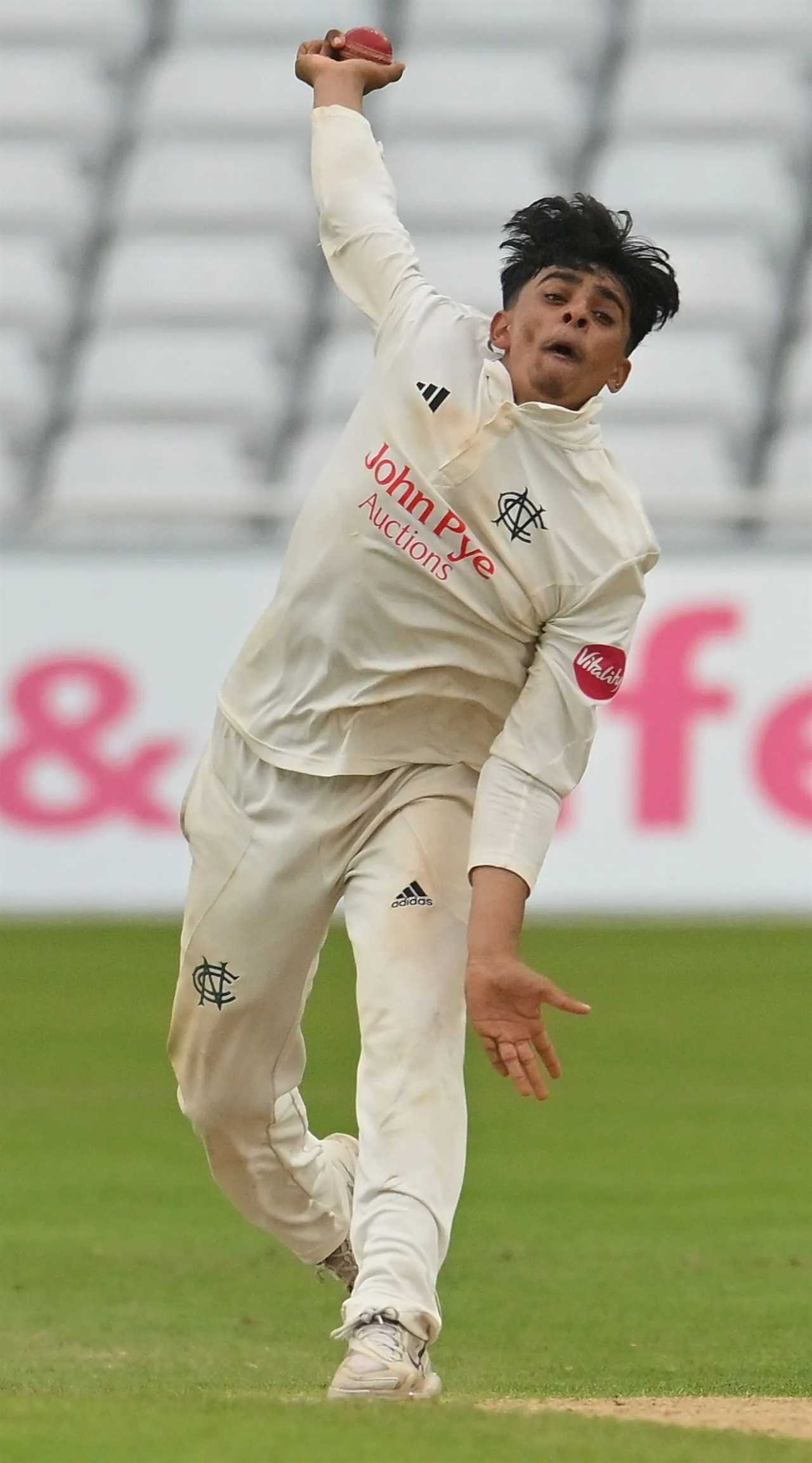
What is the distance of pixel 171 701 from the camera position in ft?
35.0

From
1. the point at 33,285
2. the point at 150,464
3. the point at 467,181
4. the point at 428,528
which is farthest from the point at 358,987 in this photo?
the point at 467,181

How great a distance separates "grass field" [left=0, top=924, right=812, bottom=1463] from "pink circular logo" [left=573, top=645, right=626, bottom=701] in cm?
119

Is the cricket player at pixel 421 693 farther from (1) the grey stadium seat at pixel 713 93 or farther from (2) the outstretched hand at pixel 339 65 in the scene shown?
(1) the grey stadium seat at pixel 713 93

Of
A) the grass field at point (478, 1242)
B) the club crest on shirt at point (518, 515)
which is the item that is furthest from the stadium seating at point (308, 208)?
the club crest on shirt at point (518, 515)

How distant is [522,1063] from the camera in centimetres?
417

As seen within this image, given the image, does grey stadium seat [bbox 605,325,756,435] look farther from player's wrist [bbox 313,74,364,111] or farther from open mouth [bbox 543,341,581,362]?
open mouth [bbox 543,341,581,362]

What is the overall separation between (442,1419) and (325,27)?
14261 mm

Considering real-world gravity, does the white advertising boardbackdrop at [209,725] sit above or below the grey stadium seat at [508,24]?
below

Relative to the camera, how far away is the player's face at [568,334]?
14.5 ft

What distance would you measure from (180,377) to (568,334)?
10.6 meters

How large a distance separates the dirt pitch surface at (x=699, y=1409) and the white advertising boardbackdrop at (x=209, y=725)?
5735 mm

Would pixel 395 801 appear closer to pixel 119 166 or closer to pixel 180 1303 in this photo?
pixel 180 1303

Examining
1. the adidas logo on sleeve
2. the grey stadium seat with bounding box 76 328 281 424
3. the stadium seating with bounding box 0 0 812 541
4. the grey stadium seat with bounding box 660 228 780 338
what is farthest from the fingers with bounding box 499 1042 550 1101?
the grey stadium seat with bounding box 660 228 780 338

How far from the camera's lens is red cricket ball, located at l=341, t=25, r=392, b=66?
492 centimetres
